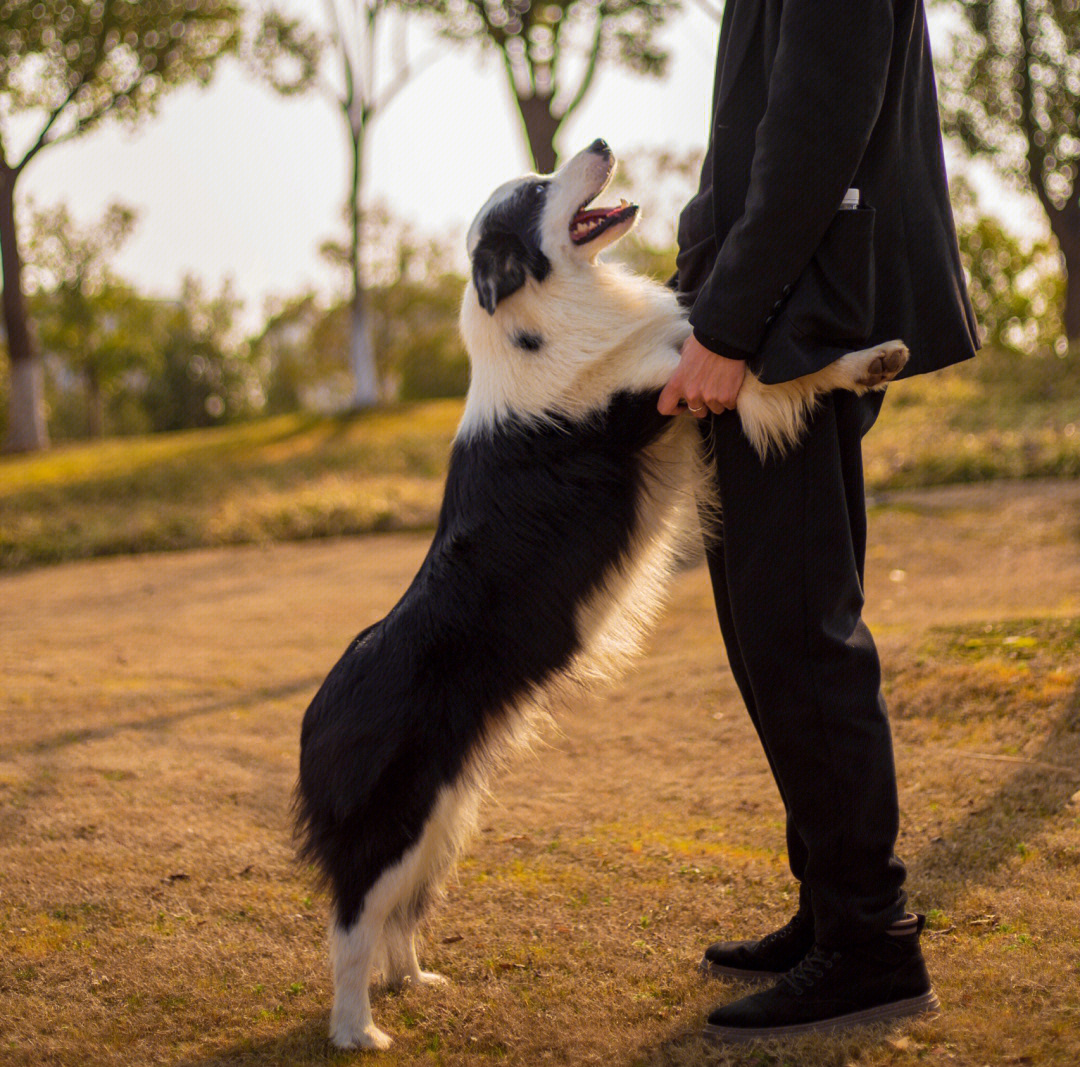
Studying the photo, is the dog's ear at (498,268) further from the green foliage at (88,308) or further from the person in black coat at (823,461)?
the green foliage at (88,308)

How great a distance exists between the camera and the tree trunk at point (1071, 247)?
14.4 metres

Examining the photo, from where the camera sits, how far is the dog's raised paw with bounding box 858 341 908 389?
1761 millimetres

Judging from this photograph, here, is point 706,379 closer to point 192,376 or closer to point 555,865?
point 555,865

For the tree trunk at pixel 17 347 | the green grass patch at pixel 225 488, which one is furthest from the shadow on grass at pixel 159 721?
the tree trunk at pixel 17 347

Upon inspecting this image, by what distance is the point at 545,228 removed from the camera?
2461 millimetres

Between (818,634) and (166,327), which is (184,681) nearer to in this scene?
(818,634)

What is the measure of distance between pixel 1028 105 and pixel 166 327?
27864 mm

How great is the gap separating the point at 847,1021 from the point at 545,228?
1.78 m

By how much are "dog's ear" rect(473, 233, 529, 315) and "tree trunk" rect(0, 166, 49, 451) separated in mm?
12484

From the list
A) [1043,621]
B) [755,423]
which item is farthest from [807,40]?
Result: [1043,621]

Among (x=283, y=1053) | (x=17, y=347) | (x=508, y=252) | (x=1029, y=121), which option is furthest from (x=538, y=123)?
(x=283, y=1053)

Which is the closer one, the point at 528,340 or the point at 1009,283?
the point at 528,340

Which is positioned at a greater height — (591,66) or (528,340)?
(591,66)

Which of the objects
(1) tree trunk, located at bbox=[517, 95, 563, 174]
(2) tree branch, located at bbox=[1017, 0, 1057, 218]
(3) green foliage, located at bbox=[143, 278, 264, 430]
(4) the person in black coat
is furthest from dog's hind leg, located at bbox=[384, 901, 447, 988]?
(3) green foliage, located at bbox=[143, 278, 264, 430]
